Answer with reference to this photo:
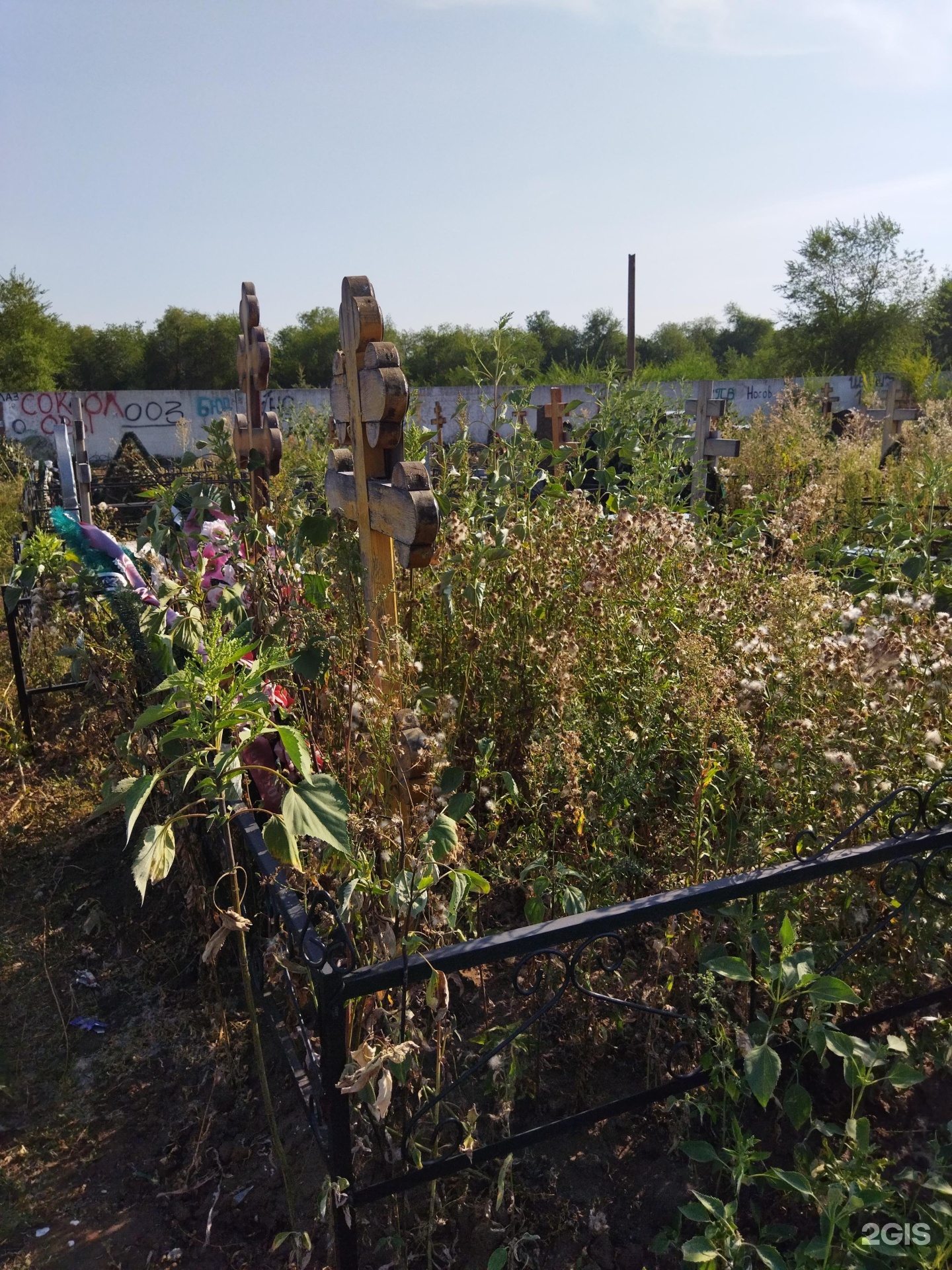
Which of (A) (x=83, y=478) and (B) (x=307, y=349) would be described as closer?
(A) (x=83, y=478)

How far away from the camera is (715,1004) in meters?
1.64

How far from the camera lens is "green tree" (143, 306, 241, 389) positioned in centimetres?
3331

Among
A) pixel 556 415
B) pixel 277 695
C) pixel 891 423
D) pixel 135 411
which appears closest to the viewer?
pixel 277 695

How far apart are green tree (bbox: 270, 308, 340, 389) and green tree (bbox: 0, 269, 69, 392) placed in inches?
289

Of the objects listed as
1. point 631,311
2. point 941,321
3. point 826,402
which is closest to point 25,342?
point 631,311

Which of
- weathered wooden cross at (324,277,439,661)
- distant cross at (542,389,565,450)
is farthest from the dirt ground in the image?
distant cross at (542,389,565,450)

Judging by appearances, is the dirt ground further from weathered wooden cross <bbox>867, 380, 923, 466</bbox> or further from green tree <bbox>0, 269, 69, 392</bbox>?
green tree <bbox>0, 269, 69, 392</bbox>

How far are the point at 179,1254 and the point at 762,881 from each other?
1288 mm

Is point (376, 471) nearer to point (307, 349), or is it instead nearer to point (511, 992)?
point (511, 992)

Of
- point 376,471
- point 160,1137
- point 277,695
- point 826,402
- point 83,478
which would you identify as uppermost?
point 826,402

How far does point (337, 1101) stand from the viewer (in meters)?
1.38

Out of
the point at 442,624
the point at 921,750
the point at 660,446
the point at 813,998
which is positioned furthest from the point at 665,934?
the point at 660,446

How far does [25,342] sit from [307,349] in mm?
9974

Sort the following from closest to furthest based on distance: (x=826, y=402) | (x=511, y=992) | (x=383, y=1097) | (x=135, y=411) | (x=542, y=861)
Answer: (x=383, y=1097) → (x=542, y=861) → (x=511, y=992) → (x=826, y=402) → (x=135, y=411)
